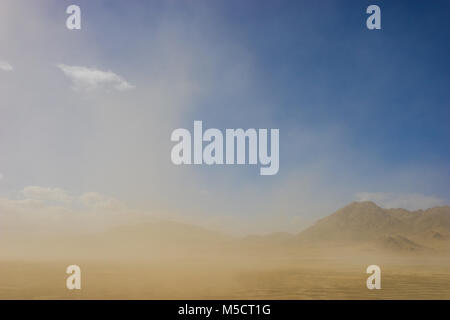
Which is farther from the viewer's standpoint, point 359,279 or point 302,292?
point 359,279

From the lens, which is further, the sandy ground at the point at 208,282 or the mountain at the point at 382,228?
the mountain at the point at 382,228

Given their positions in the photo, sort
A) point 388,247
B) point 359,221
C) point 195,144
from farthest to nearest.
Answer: point 359,221
point 388,247
point 195,144

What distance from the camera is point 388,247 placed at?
125 ft

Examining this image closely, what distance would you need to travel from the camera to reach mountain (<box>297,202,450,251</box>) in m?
40.8

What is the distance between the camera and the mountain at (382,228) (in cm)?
4075

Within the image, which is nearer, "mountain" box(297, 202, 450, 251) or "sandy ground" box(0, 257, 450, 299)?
"sandy ground" box(0, 257, 450, 299)

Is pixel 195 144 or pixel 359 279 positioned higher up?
pixel 195 144

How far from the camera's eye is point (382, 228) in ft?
159

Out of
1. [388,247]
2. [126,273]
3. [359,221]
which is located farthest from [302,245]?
[126,273]

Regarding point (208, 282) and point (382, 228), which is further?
point (382, 228)

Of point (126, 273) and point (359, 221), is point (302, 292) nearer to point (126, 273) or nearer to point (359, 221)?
point (126, 273)
